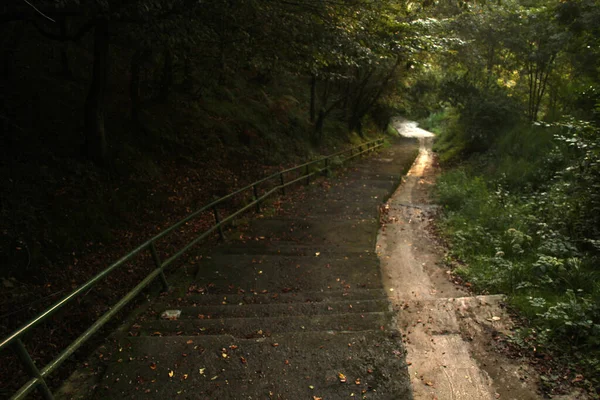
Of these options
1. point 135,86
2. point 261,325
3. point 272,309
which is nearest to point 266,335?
point 261,325

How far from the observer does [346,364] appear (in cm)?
331

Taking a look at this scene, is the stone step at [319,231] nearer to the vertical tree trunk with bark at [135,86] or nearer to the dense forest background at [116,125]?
the dense forest background at [116,125]

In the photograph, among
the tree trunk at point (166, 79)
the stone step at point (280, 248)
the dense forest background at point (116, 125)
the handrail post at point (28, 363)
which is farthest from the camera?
the tree trunk at point (166, 79)

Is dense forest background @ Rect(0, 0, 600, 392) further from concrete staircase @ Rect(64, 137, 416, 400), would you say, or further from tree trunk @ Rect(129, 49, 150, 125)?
concrete staircase @ Rect(64, 137, 416, 400)

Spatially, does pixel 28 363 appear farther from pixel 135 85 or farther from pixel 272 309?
pixel 135 85

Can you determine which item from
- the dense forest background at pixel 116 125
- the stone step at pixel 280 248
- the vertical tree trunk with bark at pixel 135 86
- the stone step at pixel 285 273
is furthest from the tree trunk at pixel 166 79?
the stone step at pixel 285 273

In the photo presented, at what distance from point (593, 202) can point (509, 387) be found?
4294 mm

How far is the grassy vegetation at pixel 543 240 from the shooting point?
4074mm

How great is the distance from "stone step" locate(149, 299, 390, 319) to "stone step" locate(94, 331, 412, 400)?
0.79 metres

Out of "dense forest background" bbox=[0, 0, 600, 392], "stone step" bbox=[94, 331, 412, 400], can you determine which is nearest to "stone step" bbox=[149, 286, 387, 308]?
"stone step" bbox=[94, 331, 412, 400]

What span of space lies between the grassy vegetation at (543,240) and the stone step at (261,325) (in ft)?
5.94

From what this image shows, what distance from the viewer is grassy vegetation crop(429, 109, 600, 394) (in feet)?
13.4

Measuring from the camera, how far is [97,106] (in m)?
7.18

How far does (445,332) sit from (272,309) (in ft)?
6.99
